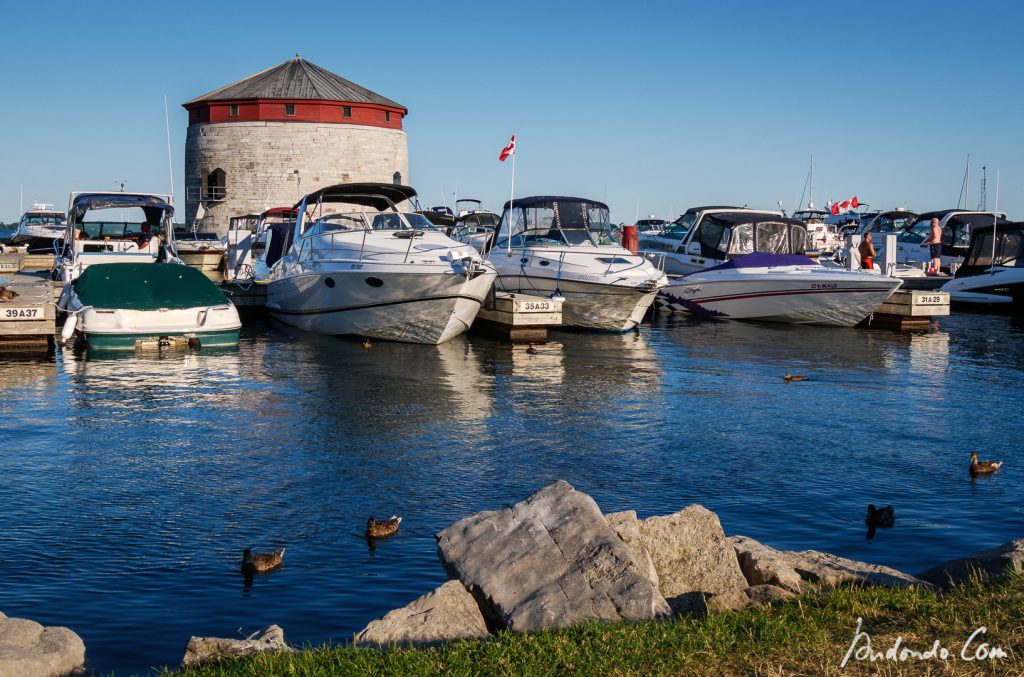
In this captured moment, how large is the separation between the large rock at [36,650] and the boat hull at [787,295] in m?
23.1

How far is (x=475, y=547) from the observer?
7230mm

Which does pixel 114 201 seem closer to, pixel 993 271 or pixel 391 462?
pixel 391 462

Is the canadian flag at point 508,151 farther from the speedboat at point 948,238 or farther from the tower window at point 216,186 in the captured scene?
the tower window at point 216,186

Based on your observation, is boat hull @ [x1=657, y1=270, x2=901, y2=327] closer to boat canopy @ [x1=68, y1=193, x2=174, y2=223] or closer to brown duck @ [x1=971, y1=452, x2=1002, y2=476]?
boat canopy @ [x1=68, y1=193, x2=174, y2=223]

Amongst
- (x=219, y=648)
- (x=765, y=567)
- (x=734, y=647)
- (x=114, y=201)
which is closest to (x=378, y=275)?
(x=114, y=201)

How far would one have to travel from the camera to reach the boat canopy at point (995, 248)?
34.9m

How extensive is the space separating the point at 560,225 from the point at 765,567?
63.6 feet

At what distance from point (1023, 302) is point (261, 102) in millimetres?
43324

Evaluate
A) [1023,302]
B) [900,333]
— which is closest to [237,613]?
[900,333]

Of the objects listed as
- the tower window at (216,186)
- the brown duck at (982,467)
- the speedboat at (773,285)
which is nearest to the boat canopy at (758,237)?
the speedboat at (773,285)

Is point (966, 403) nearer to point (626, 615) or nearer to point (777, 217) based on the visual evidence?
point (626, 615)

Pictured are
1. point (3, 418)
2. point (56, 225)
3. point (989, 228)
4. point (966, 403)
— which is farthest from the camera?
point (56, 225)

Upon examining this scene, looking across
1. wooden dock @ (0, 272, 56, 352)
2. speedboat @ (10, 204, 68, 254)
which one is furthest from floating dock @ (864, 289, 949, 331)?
speedboat @ (10, 204, 68, 254)

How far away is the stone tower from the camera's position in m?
61.3
